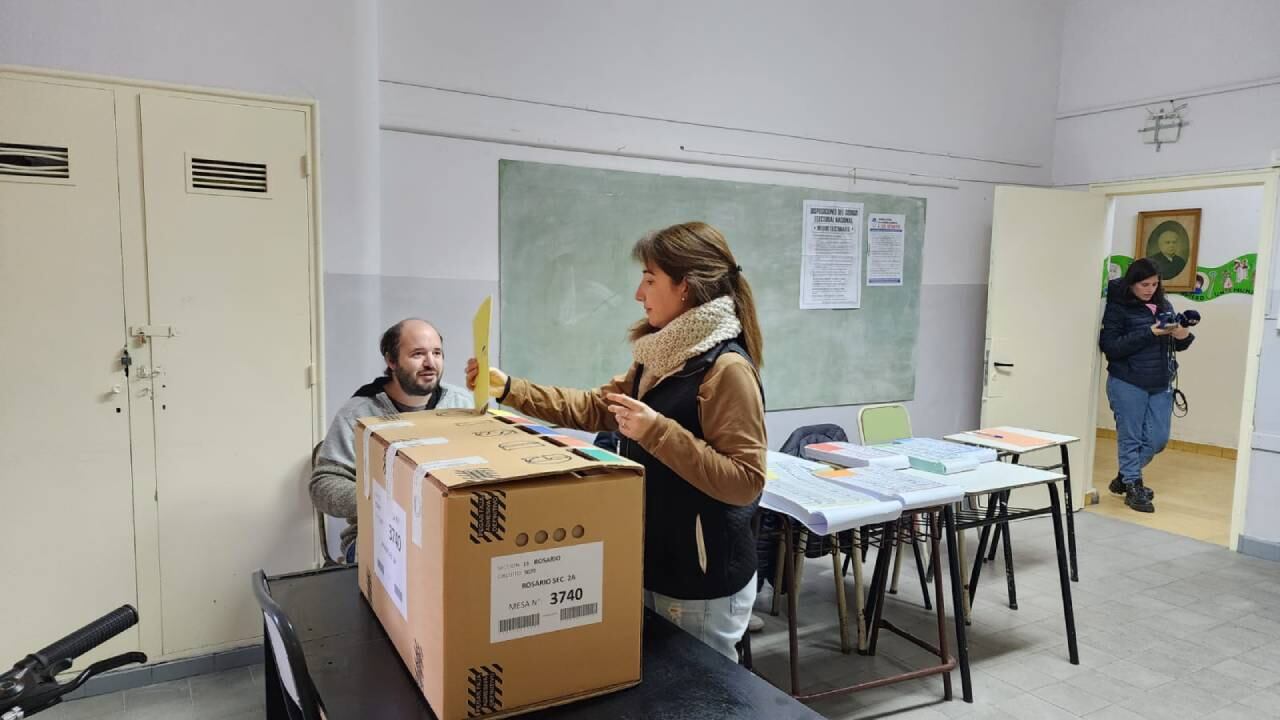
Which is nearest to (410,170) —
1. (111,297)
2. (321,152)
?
(321,152)

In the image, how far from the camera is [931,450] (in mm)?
3273

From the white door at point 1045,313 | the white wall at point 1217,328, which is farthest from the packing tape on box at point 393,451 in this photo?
the white wall at point 1217,328

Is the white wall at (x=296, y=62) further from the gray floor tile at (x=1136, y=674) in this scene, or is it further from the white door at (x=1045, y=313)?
the white door at (x=1045, y=313)

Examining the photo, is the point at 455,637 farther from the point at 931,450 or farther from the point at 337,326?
the point at 931,450

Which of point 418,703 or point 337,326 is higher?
point 337,326

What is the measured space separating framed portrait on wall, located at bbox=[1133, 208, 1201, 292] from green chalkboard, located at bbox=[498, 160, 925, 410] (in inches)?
144

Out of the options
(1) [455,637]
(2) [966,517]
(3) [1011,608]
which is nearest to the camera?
(1) [455,637]

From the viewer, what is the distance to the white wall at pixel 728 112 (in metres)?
3.26

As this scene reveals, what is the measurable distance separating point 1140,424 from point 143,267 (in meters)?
5.79

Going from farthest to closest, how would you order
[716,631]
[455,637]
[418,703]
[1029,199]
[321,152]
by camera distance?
[1029,199], [321,152], [716,631], [418,703], [455,637]

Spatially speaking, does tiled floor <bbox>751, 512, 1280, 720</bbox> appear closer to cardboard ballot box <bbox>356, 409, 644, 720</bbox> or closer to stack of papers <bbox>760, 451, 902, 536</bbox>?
stack of papers <bbox>760, 451, 902, 536</bbox>

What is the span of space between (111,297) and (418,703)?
86.5 inches

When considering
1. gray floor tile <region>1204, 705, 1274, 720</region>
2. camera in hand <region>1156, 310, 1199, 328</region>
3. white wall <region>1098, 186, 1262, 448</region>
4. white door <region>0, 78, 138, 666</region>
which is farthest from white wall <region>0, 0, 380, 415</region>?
white wall <region>1098, 186, 1262, 448</region>

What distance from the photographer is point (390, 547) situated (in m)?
1.18
